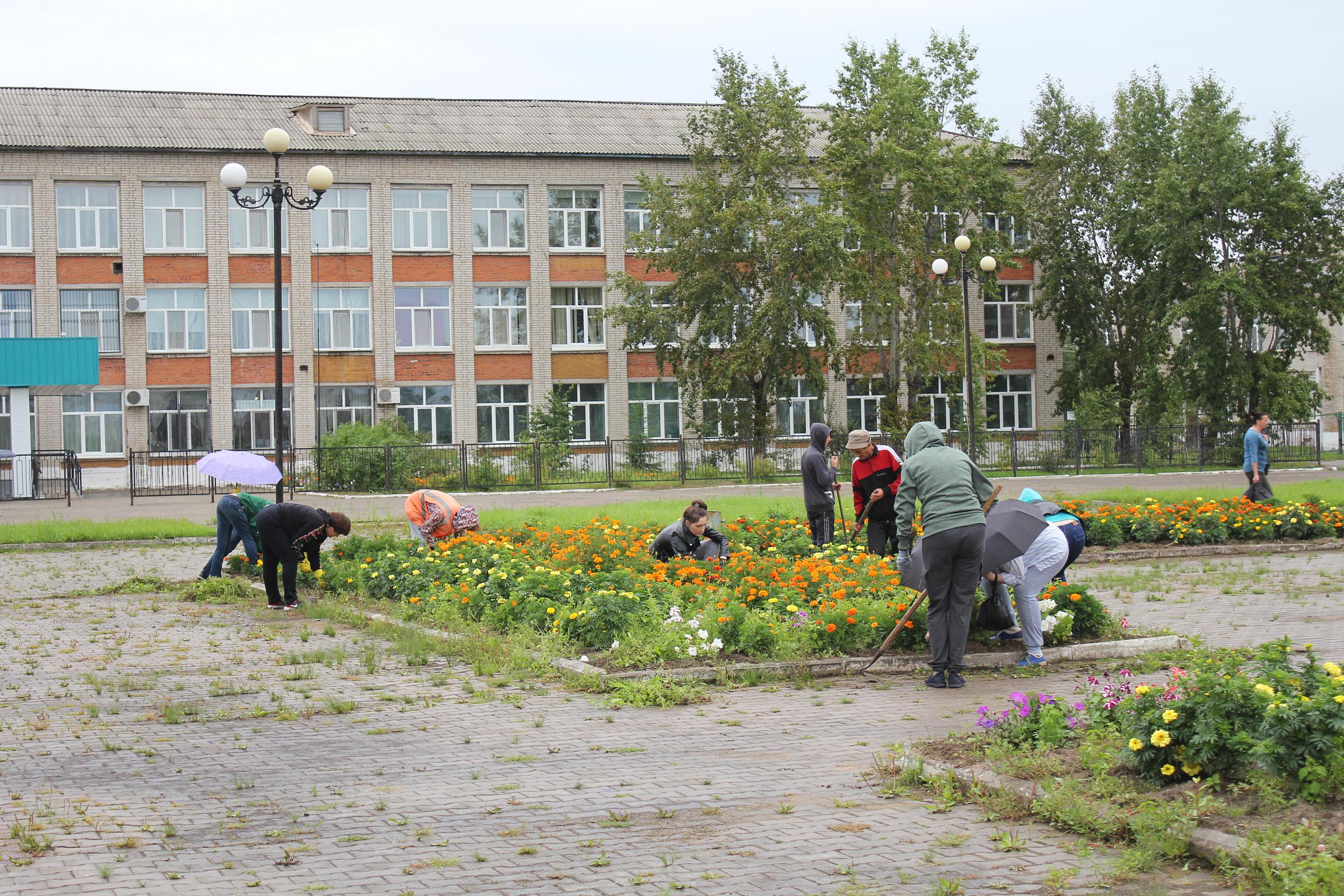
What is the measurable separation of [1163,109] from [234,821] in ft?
162

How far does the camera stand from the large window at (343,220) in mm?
43438

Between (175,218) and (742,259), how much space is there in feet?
62.7

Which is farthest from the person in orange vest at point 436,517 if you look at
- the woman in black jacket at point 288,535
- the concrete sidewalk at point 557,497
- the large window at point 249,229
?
the large window at point 249,229

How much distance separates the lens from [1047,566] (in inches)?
362

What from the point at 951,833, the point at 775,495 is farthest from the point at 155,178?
the point at 951,833

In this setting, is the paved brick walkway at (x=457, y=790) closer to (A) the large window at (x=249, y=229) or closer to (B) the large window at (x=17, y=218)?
(A) the large window at (x=249, y=229)

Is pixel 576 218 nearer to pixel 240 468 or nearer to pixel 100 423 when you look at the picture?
pixel 100 423

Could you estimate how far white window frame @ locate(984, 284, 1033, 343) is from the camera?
5016 cm

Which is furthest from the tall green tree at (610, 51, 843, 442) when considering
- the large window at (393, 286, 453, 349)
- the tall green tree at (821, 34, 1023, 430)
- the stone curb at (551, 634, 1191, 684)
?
the stone curb at (551, 634, 1191, 684)

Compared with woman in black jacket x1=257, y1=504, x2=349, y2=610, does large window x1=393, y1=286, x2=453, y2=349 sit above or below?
above

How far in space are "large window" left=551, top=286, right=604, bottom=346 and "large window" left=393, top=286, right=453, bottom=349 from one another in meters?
3.75

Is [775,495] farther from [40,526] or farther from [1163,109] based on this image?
[1163,109]

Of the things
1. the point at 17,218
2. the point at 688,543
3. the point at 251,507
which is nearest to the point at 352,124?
the point at 17,218

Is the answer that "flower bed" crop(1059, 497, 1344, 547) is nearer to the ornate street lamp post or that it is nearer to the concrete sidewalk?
the concrete sidewalk
